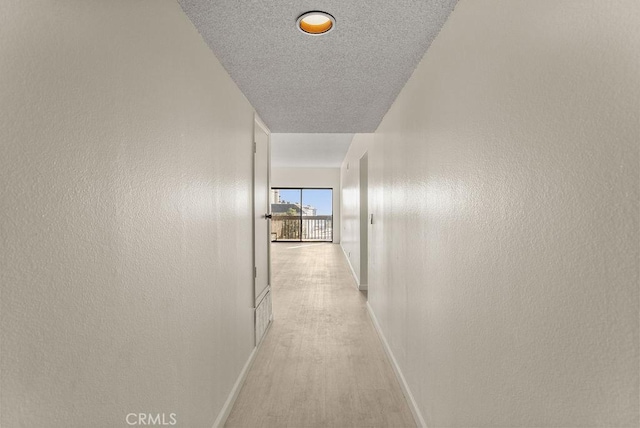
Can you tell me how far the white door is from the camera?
3031mm

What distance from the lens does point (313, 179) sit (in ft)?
35.7

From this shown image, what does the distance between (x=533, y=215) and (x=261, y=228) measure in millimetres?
2627

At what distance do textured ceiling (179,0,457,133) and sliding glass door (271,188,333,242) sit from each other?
8.30m

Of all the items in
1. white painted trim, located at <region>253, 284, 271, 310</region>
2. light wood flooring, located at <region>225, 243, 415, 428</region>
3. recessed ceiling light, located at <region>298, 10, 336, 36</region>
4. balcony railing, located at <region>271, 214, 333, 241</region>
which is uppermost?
recessed ceiling light, located at <region>298, 10, 336, 36</region>

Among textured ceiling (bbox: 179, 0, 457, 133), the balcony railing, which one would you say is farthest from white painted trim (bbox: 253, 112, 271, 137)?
the balcony railing

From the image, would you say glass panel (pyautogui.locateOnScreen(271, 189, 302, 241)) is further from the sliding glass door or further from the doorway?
the doorway

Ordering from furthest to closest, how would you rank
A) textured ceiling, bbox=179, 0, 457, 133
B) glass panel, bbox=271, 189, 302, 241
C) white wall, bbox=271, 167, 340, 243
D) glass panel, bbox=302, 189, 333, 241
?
glass panel, bbox=271, 189, 302, 241, glass panel, bbox=302, 189, 333, 241, white wall, bbox=271, 167, 340, 243, textured ceiling, bbox=179, 0, 457, 133

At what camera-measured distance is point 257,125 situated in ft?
10.3

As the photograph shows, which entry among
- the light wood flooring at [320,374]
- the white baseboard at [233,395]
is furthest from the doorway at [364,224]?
the white baseboard at [233,395]

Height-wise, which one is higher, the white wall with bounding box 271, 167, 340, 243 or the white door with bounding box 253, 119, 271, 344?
the white wall with bounding box 271, 167, 340, 243

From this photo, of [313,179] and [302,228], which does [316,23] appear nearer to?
[313,179]

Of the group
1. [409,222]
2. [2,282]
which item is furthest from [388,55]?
[2,282]

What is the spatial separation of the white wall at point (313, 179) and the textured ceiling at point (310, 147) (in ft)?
8.01

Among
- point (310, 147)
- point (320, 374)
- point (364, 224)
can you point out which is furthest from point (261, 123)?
point (310, 147)
